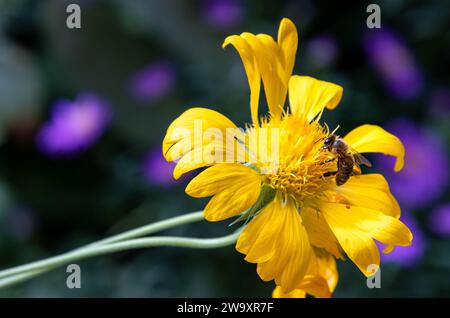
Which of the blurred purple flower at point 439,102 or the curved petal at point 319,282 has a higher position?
the blurred purple flower at point 439,102

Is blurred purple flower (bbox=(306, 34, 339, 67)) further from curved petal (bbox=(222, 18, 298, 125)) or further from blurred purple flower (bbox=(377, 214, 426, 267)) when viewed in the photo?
curved petal (bbox=(222, 18, 298, 125))

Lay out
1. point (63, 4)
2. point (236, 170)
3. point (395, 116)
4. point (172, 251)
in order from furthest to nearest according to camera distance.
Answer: point (63, 4), point (395, 116), point (172, 251), point (236, 170)

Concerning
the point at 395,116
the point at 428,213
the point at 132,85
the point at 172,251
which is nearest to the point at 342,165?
the point at 172,251

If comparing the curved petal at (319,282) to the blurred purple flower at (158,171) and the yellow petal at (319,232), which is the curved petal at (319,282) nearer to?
the yellow petal at (319,232)

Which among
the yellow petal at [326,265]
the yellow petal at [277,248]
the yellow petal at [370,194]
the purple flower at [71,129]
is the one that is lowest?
the yellow petal at [326,265]

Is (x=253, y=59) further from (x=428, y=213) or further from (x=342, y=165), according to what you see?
(x=428, y=213)

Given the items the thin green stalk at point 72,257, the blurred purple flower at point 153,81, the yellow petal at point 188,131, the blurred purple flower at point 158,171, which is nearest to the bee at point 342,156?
the yellow petal at point 188,131
